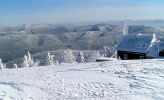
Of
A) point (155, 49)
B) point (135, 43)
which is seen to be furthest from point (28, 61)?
point (155, 49)

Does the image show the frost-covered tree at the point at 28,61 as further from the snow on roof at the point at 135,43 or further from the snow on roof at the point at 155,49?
the snow on roof at the point at 155,49

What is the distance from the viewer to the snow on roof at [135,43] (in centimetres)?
2414

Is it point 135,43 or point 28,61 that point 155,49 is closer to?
point 135,43

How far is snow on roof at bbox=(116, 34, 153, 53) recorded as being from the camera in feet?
79.2

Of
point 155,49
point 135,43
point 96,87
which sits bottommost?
point 96,87

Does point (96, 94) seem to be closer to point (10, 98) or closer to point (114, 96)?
point (114, 96)

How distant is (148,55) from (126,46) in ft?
14.3

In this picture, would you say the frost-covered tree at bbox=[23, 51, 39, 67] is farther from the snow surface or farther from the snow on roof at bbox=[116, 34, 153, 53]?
the snow surface

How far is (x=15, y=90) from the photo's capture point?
7.02 meters

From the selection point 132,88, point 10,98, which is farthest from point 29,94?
point 132,88

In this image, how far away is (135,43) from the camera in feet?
82.6

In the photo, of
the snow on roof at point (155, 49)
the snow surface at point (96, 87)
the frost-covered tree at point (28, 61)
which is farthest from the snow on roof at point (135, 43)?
the frost-covered tree at point (28, 61)

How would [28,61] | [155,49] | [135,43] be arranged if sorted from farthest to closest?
[28,61]
[135,43]
[155,49]

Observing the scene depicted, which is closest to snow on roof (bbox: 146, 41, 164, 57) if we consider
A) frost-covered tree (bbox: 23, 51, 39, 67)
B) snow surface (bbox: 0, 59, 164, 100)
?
snow surface (bbox: 0, 59, 164, 100)
